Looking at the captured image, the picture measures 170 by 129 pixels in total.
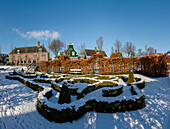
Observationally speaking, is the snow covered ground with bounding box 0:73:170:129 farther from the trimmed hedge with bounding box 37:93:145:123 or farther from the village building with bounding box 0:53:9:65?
the village building with bounding box 0:53:9:65

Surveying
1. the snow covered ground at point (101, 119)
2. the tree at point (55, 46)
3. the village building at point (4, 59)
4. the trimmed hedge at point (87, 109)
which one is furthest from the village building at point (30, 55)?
the trimmed hedge at point (87, 109)

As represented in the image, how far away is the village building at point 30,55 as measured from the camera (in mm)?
45406

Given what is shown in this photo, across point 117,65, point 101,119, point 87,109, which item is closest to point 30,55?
point 117,65

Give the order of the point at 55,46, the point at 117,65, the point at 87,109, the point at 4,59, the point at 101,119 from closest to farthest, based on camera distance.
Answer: the point at 101,119, the point at 87,109, the point at 117,65, the point at 55,46, the point at 4,59

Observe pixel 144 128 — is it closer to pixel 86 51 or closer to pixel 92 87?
pixel 92 87

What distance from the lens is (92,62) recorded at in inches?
690

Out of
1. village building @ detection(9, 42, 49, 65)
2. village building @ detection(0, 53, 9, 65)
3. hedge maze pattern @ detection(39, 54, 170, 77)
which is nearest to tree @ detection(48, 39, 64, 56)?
village building @ detection(9, 42, 49, 65)

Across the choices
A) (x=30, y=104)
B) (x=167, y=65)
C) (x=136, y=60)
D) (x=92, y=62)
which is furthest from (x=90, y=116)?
(x=136, y=60)

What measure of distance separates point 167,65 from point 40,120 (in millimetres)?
12771

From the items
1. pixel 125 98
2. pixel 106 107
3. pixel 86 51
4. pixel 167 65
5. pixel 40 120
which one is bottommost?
pixel 40 120

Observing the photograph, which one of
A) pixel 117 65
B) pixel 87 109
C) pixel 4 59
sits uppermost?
pixel 4 59

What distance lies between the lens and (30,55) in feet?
152

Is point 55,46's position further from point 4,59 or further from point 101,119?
point 4,59

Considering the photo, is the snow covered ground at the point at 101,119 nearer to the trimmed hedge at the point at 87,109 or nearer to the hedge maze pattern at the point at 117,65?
the trimmed hedge at the point at 87,109
